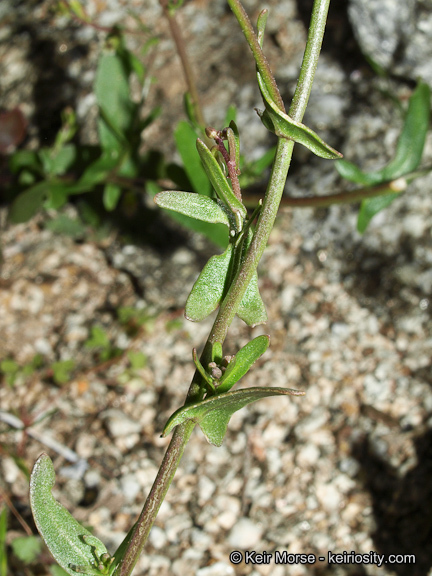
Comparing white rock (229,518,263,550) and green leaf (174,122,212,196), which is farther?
green leaf (174,122,212,196)

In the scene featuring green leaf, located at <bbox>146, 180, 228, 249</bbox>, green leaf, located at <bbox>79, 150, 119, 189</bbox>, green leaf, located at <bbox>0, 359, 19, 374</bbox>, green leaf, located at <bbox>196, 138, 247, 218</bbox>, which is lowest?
green leaf, located at <bbox>196, 138, 247, 218</bbox>

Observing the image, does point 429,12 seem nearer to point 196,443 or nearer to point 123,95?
point 123,95

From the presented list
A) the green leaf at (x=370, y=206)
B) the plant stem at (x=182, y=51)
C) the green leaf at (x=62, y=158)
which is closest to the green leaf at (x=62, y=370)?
the green leaf at (x=62, y=158)

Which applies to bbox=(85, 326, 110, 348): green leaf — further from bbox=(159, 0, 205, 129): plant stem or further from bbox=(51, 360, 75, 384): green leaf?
bbox=(159, 0, 205, 129): plant stem

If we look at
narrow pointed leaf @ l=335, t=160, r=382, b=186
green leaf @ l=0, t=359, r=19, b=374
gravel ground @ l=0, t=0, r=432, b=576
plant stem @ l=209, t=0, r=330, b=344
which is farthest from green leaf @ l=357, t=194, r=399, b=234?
green leaf @ l=0, t=359, r=19, b=374

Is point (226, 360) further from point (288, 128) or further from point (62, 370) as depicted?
point (62, 370)

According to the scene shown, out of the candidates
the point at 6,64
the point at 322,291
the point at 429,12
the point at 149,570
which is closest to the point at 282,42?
the point at 429,12

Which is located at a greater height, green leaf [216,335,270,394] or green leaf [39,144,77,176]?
green leaf [39,144,77,176]

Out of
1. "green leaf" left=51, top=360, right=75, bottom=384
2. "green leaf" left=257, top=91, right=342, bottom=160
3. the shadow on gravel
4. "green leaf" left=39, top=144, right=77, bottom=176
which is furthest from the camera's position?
"green leaf" left=39, top=144, right=77, bottom=176
